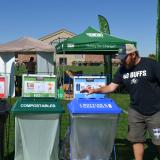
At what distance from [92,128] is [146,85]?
998 millimetres

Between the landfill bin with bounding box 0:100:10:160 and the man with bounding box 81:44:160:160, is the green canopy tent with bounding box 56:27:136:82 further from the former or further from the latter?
the man with bounding box 81:44:160:160

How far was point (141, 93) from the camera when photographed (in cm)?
655

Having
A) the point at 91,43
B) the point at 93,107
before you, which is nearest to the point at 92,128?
the point at 93,107

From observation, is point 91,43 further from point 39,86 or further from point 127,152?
point 39,86

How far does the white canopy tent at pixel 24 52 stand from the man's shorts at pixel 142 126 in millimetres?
12797

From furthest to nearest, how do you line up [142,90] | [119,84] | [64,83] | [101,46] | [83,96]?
[64,83] → [101,46] → [83,96] → [119,84] → [142,90]

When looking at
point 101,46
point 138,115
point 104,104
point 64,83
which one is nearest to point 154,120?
point 138,115

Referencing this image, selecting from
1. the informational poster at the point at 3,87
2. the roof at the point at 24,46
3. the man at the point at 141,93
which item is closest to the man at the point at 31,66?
the roof at the point at 24,46

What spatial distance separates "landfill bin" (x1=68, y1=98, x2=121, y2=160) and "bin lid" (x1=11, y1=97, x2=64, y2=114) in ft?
0.77

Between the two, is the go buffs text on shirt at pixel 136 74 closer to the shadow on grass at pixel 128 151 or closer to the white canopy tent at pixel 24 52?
the shadow on grass at pixel 128 151

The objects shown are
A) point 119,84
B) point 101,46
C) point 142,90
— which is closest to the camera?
point 142,90

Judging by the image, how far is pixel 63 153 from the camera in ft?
23.6

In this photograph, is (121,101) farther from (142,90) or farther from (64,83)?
(142,90)

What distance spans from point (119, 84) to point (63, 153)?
1389 mm
